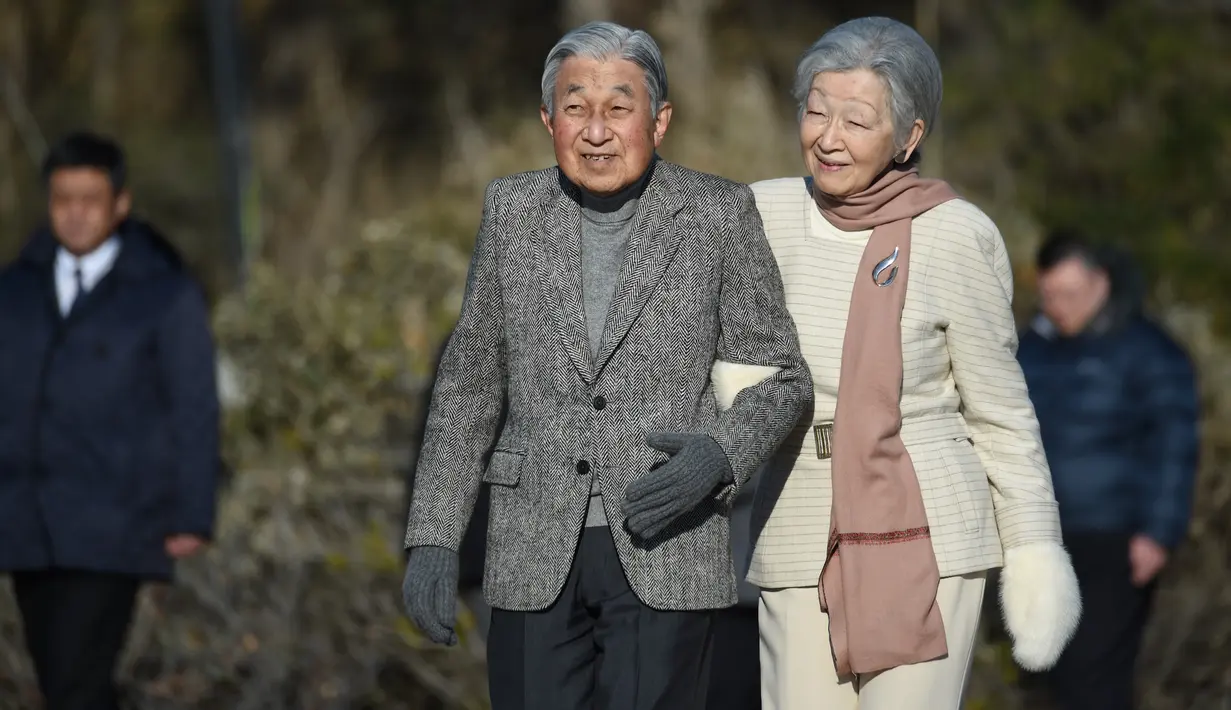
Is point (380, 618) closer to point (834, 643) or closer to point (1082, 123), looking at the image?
point (834, 643)

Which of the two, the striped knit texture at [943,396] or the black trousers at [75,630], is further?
the black trousers at [75,630]

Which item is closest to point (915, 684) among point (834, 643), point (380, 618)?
point (834, 643)

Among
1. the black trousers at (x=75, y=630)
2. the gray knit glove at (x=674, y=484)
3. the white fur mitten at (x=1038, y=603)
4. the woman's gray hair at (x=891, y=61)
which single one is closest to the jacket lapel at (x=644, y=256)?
the gray knit glove at (x=674, y=484)

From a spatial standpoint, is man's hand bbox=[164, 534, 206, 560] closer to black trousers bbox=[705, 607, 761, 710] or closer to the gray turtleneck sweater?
black trousers bbox=[705, 607, 761, 710]

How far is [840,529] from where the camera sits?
12.3 ft

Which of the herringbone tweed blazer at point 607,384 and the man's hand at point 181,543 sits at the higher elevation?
the herringbone tweed blazer at point 607,384

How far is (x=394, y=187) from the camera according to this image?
17.5m

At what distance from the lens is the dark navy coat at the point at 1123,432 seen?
246 inches

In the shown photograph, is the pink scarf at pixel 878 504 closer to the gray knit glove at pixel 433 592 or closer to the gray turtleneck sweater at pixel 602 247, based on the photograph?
the gray turtleneck sweater at pixel 602 247

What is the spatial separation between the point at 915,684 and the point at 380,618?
3283 mm

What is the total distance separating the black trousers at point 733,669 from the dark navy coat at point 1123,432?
2302 mm

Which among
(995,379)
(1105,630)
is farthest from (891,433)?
(1105,630)

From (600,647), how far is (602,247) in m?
0.75

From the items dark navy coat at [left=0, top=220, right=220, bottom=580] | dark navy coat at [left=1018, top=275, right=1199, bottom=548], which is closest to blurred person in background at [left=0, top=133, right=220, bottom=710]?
dark navy coat at [left=0, top=220, right=220, bottom=580]
